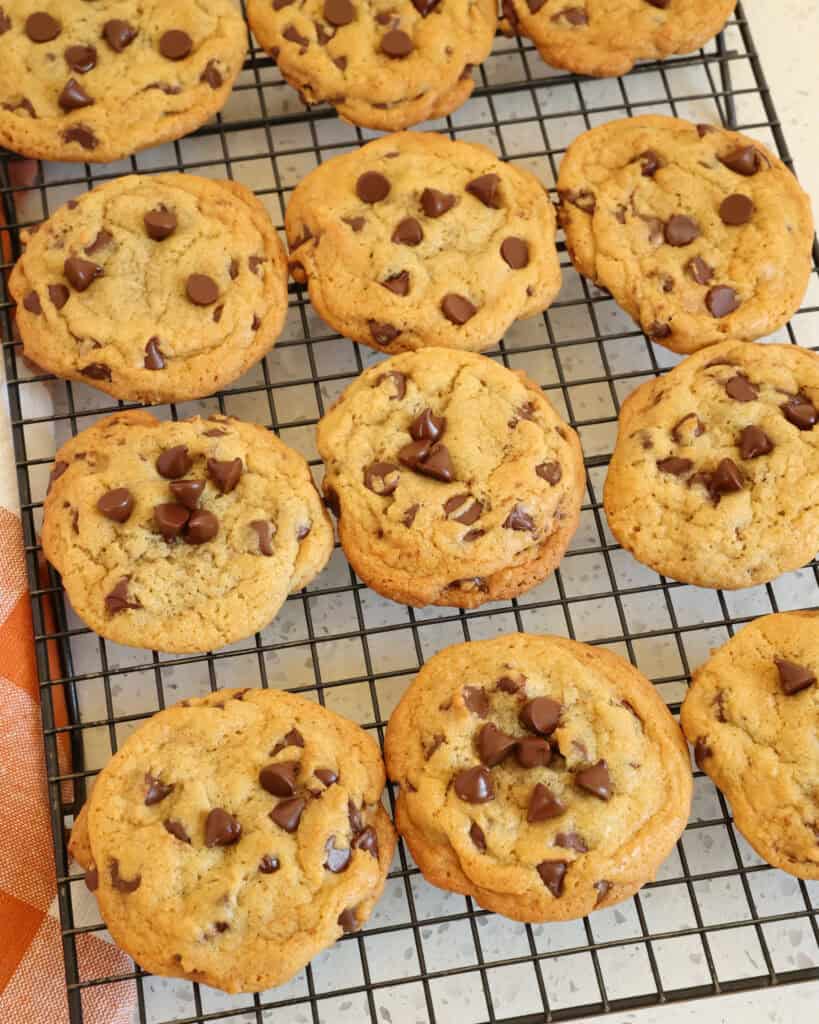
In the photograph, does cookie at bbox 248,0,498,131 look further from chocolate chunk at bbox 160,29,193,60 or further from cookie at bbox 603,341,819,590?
cookie at bbox 603,341,819,590

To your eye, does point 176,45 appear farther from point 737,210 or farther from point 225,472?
point 737,210

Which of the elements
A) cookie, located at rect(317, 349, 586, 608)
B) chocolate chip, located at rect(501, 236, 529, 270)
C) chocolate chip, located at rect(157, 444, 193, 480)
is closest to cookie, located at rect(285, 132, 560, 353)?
chocolate chip, located at rect(501, 236, 529, 270)

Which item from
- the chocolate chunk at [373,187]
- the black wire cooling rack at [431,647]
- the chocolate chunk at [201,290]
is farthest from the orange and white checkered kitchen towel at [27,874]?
the chocolate chunk at [373,187]

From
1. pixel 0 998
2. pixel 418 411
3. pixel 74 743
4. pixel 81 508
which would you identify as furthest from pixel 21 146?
pixel 0 998

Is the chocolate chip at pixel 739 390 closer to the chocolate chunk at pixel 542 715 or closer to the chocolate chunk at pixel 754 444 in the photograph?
the chocolate chunk at pixel 754 444

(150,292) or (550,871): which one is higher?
(150,292)

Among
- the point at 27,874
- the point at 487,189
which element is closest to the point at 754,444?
the point at 487,189
